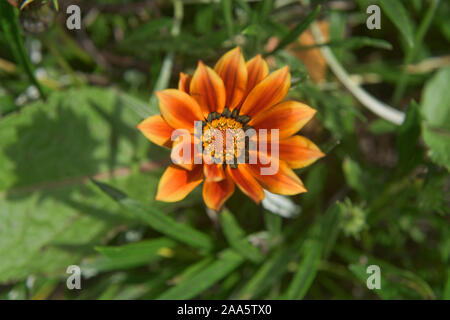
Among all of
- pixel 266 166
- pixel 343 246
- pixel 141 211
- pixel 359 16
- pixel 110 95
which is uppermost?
pixel 359 16

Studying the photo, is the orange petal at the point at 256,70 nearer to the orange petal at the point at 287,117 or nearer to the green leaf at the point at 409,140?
the orange petal at the point at 287,117

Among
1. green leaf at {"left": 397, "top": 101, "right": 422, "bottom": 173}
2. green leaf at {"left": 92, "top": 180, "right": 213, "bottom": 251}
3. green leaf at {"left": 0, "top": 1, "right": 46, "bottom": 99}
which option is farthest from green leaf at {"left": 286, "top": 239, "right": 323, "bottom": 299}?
green leaf at {"left": 0, "top": 1, "right": 46, "bottom": 99}

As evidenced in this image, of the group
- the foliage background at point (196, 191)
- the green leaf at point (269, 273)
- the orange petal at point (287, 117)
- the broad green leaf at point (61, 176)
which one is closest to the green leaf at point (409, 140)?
the foliage background at point (196, 191)

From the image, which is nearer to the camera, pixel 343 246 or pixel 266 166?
pixel 266 166
